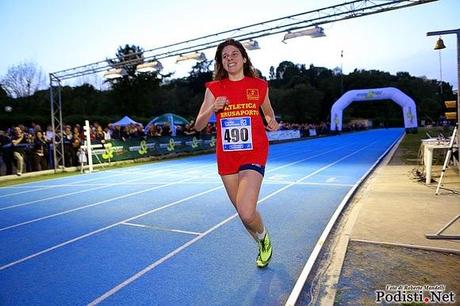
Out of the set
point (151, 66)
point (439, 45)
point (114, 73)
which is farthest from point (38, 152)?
point (439, 45)

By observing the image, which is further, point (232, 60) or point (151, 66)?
point (151, 66)

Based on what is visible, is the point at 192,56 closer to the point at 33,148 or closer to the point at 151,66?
the point at 151,66

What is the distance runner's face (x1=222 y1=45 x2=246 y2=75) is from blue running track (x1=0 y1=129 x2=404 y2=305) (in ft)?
7.01

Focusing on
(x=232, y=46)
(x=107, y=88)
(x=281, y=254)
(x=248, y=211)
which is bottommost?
(x=281, y=254)

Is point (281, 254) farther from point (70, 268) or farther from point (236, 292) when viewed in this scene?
point (70, 268)

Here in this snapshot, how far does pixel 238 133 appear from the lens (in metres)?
3.57

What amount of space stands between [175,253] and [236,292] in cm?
143

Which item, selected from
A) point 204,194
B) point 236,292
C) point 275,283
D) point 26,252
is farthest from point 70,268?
point 204,194

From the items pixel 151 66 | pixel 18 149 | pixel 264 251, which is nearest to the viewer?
pixel 264 251

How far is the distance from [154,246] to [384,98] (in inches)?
1739

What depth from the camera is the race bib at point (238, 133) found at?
3568 mm

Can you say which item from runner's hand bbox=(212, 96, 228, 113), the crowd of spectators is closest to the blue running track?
runner's hand bbox=(212, 96, 228, 113)

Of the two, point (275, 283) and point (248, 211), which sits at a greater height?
point (248, 211)

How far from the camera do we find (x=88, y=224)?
6.54 meters
